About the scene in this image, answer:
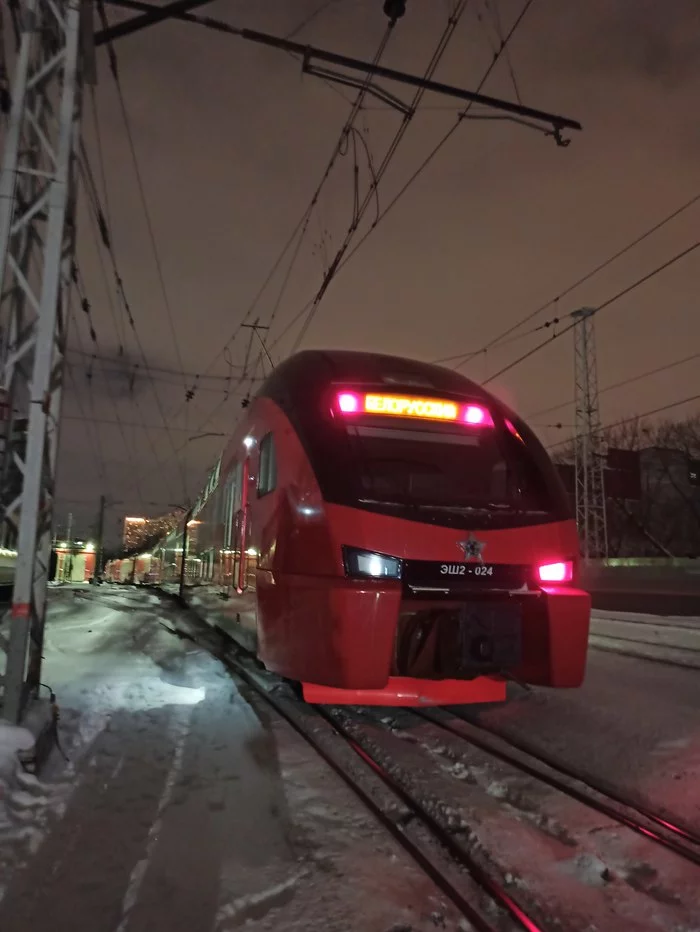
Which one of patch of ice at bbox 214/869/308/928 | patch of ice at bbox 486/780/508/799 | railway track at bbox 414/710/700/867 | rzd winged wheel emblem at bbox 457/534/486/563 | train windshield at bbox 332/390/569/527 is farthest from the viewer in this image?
train windshield at bbox 332/390/569/527

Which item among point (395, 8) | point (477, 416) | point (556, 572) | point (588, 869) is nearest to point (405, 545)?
point (556, 572)

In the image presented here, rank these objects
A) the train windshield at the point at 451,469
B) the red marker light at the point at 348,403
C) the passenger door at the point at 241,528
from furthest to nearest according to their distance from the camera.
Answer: the passenger door at the point at 241,528 → the red marker light at the point at 348,403 → the train windshield at the point at 451,469

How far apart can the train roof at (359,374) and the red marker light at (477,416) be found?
0.16m

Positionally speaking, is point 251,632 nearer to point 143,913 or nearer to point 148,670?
point 148,670

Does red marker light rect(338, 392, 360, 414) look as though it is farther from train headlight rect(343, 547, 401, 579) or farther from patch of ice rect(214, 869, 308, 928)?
patch of ice rect(214, 869, 308, 928)

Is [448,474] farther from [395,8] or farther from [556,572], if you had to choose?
[395,8]

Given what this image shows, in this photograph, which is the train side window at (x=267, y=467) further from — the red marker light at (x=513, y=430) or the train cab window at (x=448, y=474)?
the red marker light at (x=513, y=430)

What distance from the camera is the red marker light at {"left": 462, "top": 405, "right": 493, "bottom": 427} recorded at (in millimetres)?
6145

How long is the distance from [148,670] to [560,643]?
4.98m

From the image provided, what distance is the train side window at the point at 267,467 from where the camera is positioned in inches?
237

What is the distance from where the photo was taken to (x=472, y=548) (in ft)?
A: 16.8

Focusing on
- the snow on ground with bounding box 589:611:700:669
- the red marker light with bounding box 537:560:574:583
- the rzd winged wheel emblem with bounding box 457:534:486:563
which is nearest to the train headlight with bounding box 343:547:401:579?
the rzd winged wheel emblem with bounding box 457:534:486:563

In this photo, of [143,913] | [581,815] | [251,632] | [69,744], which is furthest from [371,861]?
[251,632]

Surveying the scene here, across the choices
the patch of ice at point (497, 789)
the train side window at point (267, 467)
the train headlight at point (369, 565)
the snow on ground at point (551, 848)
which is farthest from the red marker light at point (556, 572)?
the train side window at point (267, 467)
